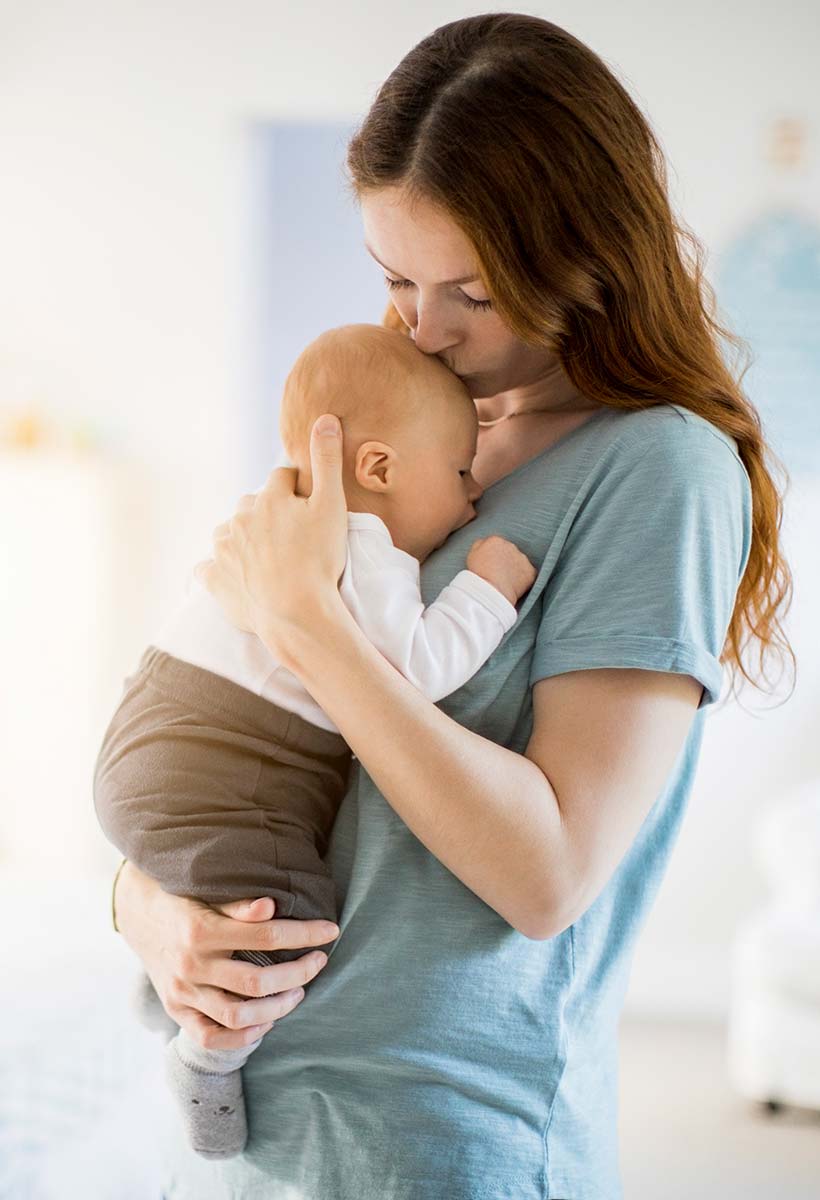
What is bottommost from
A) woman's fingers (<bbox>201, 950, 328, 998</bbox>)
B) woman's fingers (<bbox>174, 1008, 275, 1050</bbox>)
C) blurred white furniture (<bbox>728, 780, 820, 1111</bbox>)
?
blurred white furniture (<bbox>728, 780, 820, 1111</bbox>)

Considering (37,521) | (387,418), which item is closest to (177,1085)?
(387,418)

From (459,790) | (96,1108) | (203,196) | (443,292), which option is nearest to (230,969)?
(459,790)

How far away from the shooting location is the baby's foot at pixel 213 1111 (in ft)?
3.03

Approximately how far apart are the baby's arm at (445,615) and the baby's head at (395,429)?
0.08m

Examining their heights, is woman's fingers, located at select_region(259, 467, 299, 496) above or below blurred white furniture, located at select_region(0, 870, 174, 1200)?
above

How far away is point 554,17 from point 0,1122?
327 cm

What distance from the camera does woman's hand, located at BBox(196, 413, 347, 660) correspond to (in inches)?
34.9

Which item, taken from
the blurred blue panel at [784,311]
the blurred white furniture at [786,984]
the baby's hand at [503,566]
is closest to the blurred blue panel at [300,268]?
the blurred blue panel at [784,311]

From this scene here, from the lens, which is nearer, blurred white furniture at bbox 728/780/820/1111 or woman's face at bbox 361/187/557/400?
woman's face at bbox 361/187/557/400

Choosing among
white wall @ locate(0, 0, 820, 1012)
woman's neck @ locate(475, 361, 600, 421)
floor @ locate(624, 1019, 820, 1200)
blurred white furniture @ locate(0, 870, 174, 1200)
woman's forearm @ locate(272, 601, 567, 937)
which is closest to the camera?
woman's forearm @ locate(272, 601, 567, 937)

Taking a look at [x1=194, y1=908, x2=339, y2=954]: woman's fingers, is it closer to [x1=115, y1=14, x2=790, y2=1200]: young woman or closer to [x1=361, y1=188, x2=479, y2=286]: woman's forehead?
[x1=115, y1=14, x2=790, y2=1200]: young woman

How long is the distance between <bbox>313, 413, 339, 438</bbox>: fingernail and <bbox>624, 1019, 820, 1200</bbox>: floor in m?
2.17

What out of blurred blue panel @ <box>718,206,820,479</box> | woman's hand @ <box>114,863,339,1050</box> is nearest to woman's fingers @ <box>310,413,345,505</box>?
woman's hand @ <box>114,863,339,1050</box>

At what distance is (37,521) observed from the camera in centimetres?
346
